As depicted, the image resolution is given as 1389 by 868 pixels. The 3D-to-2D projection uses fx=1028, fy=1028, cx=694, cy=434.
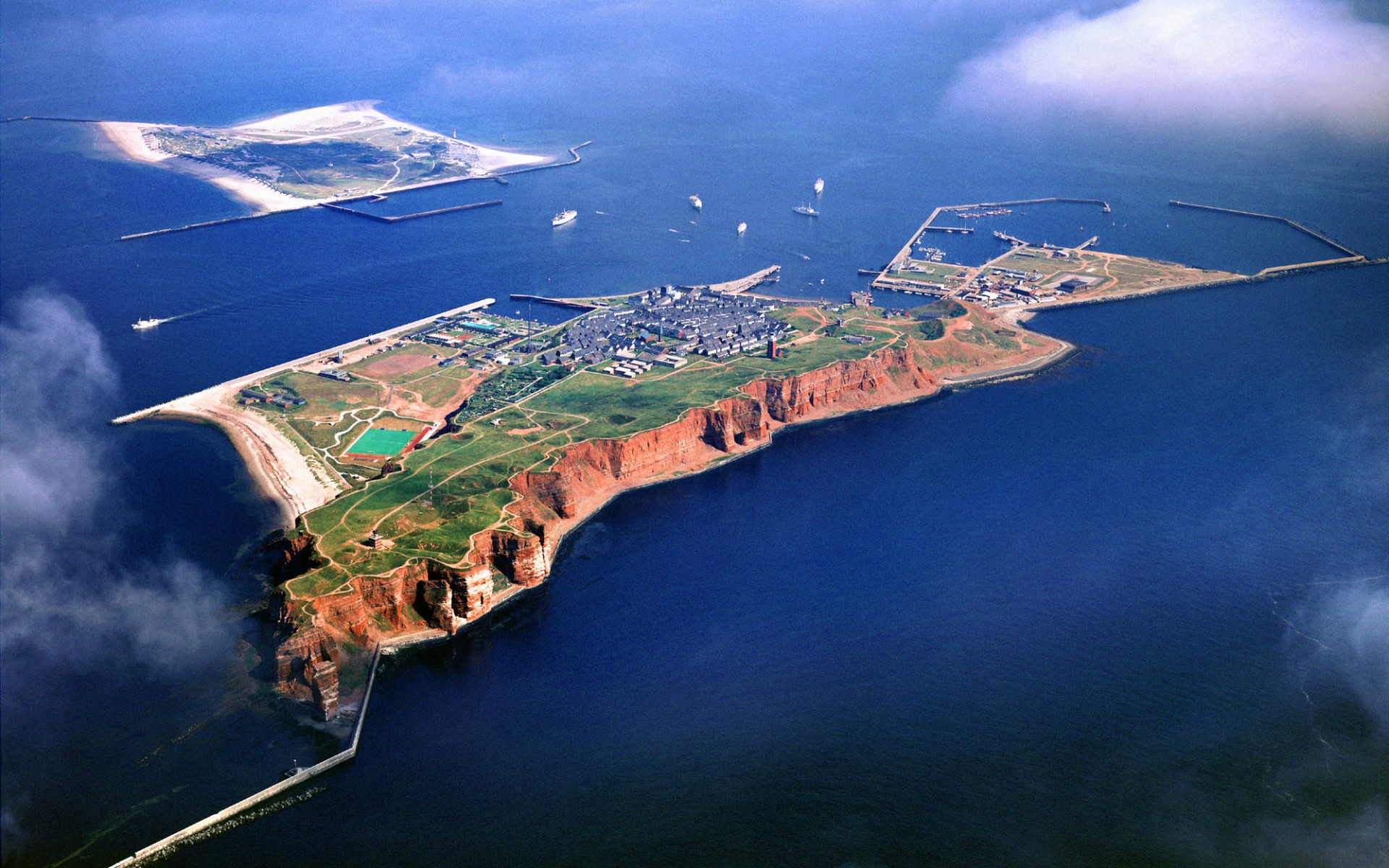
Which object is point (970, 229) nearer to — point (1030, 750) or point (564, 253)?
point (564, 253)


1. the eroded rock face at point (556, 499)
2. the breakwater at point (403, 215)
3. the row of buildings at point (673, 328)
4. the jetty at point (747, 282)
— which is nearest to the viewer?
the eroded rock face at point (556, 499)

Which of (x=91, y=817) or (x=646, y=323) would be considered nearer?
(x=91, y=817)

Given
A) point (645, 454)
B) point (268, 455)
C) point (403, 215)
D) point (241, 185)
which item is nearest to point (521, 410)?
point (645, 454)

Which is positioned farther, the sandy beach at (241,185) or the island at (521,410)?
the sandy beach at (241,185)

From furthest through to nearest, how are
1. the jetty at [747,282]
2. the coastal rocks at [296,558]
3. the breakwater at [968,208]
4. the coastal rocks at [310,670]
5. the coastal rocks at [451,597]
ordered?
the breakwater at [968,208] → the jetty at [747,282] → the coastal rocks at [296,558] → the coastal rocks at [451,597] → the coastal rocks at [310,670]

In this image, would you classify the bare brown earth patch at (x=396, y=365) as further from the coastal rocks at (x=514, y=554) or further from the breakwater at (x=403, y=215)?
the breakwater at (x=403, y=215)

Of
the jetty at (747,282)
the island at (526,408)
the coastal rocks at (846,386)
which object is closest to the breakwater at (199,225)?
the island at (526,408)

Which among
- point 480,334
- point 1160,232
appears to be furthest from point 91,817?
point 1160,232
